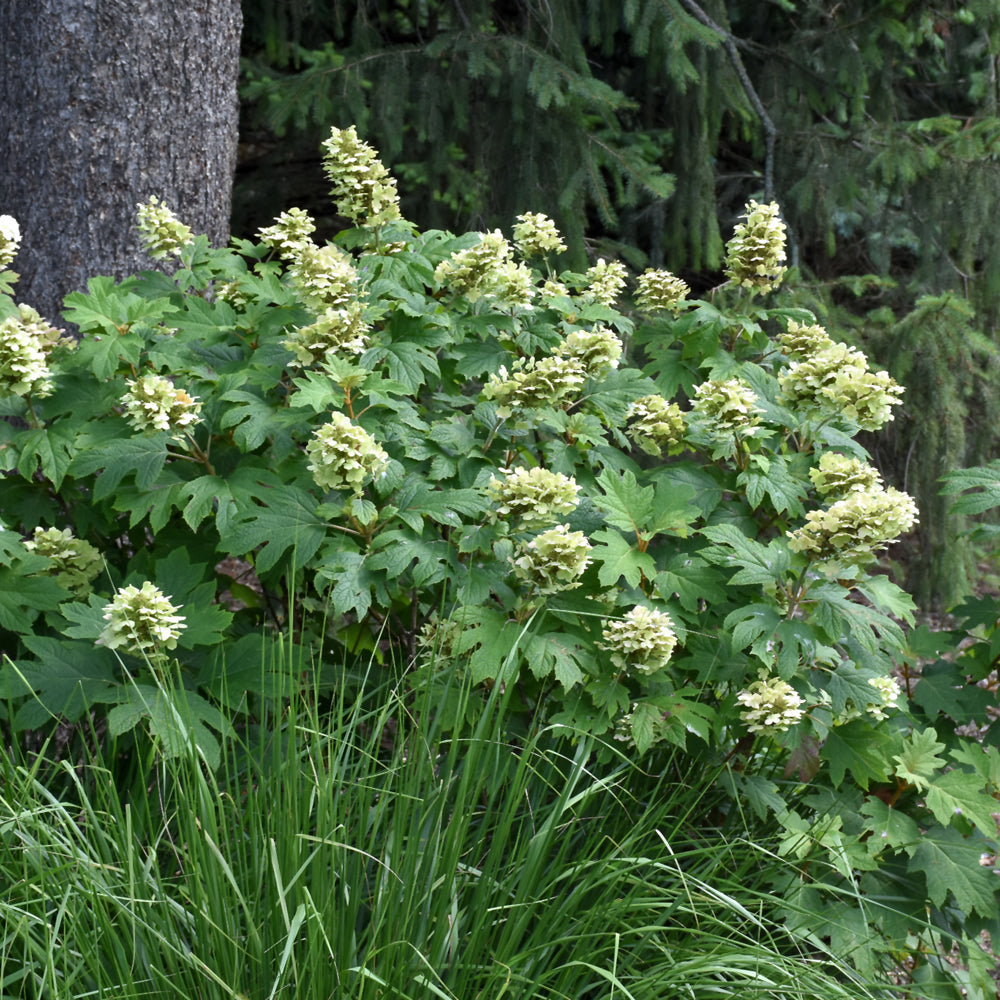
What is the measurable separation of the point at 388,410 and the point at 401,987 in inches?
48.5

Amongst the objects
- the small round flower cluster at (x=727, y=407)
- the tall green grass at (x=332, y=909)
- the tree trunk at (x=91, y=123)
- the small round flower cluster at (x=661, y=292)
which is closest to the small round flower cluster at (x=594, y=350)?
the small round flower cluster at (x=727, y=407)

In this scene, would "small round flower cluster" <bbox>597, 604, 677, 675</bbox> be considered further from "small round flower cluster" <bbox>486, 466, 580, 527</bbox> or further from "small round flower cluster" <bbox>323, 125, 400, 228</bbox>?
"small round flower cluster" <bbox>323, 125, 400, 228</bbox>

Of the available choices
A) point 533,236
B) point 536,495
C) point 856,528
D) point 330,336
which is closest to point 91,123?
point 533,236

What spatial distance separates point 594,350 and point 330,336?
63 centimetres

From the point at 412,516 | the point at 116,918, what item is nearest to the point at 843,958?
the point at 412,516

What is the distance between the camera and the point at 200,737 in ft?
6.53

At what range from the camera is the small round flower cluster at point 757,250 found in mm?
2525

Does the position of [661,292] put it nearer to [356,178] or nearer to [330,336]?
[356,178]

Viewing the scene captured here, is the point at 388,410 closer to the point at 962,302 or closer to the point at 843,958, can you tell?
the point at 843,958

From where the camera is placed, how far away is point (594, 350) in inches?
94.8

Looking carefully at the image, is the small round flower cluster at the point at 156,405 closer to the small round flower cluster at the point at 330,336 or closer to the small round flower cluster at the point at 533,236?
the small round flower cluster at the point at 330,336

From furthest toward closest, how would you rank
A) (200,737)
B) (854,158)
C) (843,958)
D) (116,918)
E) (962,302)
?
(854,158) < (962,302) < (843,958) < (200,737) < (116,918)

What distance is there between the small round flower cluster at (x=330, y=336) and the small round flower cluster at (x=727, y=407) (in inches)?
30.3

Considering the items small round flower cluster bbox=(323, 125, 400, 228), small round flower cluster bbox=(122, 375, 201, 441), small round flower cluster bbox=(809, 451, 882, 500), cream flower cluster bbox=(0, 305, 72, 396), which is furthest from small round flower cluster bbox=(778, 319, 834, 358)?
cream flower cluster bbox=(0, 305, 72, 396)
